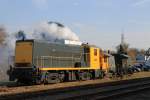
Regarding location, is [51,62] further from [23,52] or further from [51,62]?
[23,52]

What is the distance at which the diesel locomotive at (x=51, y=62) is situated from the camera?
2578 cm

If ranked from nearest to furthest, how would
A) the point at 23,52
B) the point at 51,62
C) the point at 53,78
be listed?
1. the point at 23,52
2. the point at 53,78
3. the point at 51,62

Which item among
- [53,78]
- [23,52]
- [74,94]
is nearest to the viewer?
[74,94]

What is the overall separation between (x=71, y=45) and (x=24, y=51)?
5.24 m

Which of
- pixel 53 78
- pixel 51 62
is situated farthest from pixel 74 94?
pixel 51 62

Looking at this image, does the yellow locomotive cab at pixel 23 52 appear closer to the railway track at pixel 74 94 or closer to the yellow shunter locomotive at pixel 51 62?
the yellow shunter locomotive at pixel 51 62

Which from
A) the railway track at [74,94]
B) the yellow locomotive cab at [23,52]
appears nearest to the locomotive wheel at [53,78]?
the yellow locomotive cab at [23,52]

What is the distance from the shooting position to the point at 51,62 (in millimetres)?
27406

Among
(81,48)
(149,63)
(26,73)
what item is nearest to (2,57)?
(81,48)

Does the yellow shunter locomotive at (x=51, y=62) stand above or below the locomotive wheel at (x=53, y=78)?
above

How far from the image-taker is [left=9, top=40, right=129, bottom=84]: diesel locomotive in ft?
84.6

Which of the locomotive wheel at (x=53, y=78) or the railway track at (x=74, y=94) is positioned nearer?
the railway track at (x=74, y=94)

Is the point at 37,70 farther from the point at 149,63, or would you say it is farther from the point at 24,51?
the point at 149,63

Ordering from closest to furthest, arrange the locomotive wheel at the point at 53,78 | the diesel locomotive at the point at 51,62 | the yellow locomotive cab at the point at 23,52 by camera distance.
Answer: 1. the diesel locomotive at the point at 51,62
2. the yellow locomotive cab at the point at 23,52
3. the locomotive wheel at the point at 53,78
